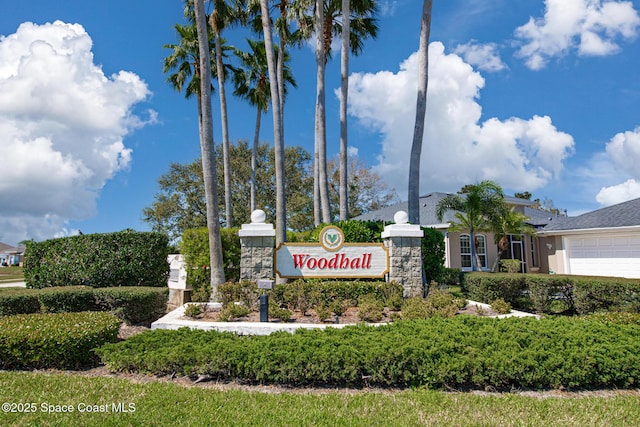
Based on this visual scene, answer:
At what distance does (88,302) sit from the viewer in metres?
8.73

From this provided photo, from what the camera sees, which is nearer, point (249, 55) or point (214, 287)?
point (214, 287)

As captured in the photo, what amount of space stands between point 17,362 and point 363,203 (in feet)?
94.5

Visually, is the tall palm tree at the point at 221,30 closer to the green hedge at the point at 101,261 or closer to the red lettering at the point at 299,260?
the green hedge at the point at 101,261

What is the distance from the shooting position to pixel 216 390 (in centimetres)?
464

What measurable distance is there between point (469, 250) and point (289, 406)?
1866 cm

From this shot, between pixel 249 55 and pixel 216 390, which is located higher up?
pixel 249 55

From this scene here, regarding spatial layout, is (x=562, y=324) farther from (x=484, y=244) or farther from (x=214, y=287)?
(x=484, y=244)

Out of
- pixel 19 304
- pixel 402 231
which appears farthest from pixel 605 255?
pixel 19 304

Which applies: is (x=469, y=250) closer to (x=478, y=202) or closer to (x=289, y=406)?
(x=478, y=202)

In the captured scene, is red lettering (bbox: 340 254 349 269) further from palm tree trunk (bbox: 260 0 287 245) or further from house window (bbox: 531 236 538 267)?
house window (bbox: 531 236 538 267)

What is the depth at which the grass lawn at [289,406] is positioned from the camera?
377 cm

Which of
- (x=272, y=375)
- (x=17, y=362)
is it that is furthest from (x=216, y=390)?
(x=17, y=362)

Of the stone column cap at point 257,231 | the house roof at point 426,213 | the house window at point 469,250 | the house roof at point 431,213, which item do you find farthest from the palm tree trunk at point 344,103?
the house window at point 469,250

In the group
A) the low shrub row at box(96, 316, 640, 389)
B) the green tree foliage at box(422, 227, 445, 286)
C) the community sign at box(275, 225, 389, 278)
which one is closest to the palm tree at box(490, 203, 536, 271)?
the green tree foliage at box(422, 227, 445, 286)
